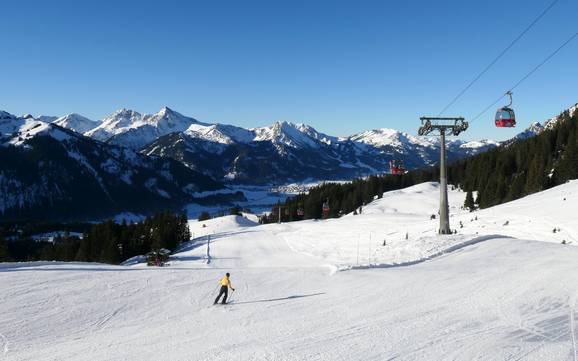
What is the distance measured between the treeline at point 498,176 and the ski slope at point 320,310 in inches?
2141

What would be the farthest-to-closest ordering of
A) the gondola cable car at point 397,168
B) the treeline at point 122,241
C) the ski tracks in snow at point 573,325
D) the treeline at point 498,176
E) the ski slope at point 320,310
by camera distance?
1. the treeline at point 122,241
2. the treeline at point 498,176
3. the gondola cable car at point 397,168
4. the ski slope at point 320,310
5. the ski tracks in snow at point 573,325

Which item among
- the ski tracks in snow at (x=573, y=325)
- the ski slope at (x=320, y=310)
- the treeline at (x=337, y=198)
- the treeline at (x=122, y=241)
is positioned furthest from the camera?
the treeline at (x=337, y=198)

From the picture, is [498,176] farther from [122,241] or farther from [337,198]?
[122,241]

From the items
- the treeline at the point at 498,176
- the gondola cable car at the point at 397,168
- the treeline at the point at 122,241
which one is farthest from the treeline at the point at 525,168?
the treeline at the point at 122,241

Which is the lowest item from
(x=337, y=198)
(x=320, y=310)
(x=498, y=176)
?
(x=320, y=310)

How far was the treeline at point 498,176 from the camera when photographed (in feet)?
263

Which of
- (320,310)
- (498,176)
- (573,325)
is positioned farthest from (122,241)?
(573,325)

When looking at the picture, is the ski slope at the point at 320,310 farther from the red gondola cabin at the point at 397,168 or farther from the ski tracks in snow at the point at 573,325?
the red gondola cabin at the point at 397,168

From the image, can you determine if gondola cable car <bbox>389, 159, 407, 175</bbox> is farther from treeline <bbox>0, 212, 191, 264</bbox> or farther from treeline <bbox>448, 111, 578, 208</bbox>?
treeline <bbox>0, 212, 191, 264</bbox>

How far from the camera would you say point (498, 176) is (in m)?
92.7

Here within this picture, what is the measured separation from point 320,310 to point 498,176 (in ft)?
280

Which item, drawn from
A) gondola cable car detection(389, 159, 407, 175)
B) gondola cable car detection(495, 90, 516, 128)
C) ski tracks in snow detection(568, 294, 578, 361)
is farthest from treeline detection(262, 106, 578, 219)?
ski tracks in snow detection(568, 294, 578, 361)

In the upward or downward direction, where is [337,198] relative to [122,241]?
upward

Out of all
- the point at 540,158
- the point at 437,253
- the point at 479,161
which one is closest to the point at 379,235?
the point at 437,253
